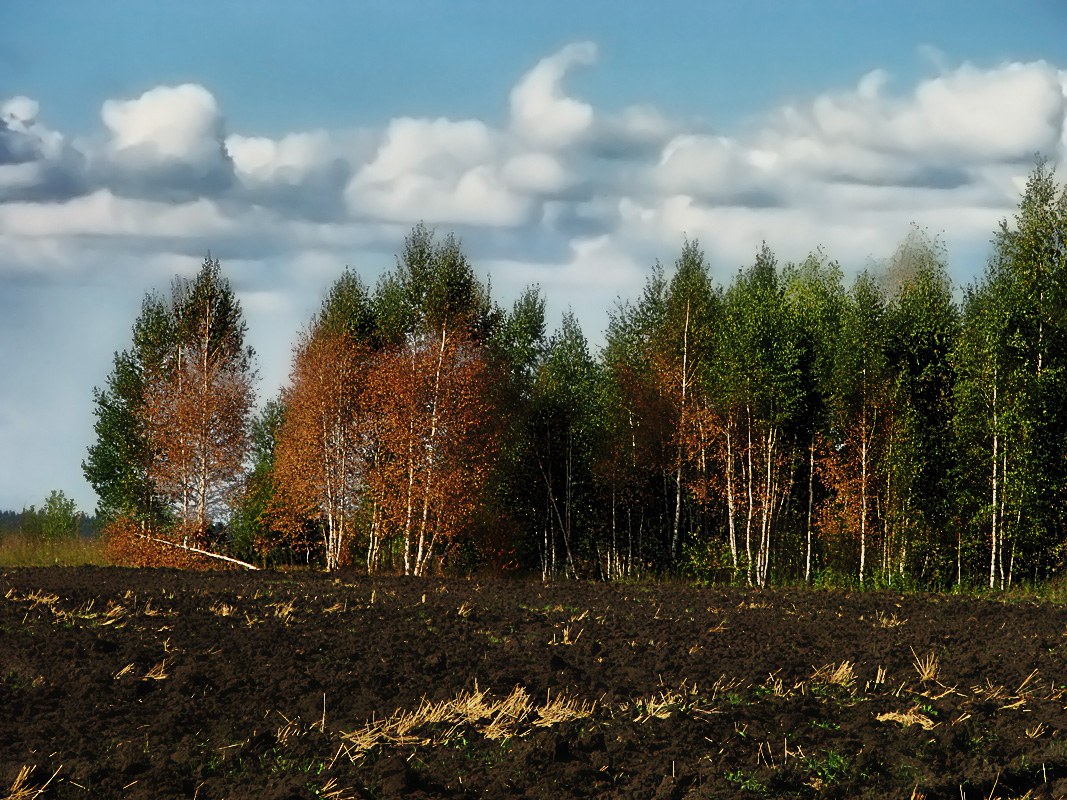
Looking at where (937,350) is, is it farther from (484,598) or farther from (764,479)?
(484,598)

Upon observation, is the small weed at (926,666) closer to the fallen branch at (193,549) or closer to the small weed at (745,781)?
the small weed at (745,781)

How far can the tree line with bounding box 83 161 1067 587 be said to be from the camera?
23.1 m

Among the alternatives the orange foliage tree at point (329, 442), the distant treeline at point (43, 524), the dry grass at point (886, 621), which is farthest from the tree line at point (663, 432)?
the dry grass at point (886, 621)

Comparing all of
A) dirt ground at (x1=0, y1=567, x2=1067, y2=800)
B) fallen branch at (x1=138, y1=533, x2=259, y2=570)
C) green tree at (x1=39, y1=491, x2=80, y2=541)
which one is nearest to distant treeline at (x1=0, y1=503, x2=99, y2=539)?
green tree at (x1=39, y1=491, x2=80, y2=541)

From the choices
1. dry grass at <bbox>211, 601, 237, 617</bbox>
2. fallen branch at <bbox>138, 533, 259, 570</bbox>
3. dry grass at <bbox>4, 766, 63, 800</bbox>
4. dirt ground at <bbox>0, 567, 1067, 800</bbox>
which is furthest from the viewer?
fallen branch at <bbox>138, 533, 259, 570</bbox>

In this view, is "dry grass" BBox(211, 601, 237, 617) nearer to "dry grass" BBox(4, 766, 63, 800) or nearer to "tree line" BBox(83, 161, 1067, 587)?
"dry grass" BBox(4, 766, 63, 800)

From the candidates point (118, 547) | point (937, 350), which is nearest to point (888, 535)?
point (937, 350)

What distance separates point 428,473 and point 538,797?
17808mm

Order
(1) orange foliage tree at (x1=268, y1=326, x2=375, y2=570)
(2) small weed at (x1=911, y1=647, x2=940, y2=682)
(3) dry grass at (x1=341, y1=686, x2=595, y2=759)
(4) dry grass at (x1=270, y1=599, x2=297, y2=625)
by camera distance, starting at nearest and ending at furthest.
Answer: (3) dry grass at (x1=341, y1=686, x2=595, y2=759) → (2) small weed at (x1=911, y1=647, x2=940, y2=682) → (4) dry grass at (x1=270, y1=599, x2=297, y2=625) → (1) orange foliage tree at (x1=268, y1=326, x2=375, y2=570)

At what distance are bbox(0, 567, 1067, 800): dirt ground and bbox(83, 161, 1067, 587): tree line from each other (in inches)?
379

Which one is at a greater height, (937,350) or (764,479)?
(937,350)

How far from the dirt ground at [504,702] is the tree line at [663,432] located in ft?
31.6

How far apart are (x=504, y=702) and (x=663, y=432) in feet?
62.4

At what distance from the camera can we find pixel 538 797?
6379mm
